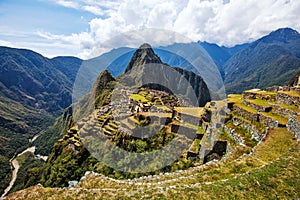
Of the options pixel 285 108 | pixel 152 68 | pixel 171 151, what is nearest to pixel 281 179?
pixel 285 108

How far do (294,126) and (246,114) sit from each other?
203 inches

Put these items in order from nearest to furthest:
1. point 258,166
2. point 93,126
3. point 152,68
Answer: point 258,166, point 93,126, point 152,68

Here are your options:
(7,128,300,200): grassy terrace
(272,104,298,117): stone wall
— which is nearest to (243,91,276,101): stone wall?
(272,104,298,117): stone wall

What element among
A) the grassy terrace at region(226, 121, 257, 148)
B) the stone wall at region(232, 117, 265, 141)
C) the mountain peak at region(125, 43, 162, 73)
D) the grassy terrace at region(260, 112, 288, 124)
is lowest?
the grassy terrace at region(226, 121, 257, 148)

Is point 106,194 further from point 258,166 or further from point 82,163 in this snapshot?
point 82,163

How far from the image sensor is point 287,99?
15.5 m

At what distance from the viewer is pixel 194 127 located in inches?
965

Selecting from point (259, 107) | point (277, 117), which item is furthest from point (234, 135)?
point (259, 107)

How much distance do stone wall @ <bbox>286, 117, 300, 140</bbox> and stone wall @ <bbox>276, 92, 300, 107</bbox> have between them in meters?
2.89

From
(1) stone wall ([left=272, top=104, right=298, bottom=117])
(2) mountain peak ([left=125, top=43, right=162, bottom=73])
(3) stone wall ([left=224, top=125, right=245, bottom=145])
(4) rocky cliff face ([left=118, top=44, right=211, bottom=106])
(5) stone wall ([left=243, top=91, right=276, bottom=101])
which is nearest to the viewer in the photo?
(1) stone wall ([left=272, top=104, right=298, bottom=117])

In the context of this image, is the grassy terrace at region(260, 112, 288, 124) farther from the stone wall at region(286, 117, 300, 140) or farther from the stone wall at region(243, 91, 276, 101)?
the stone wall at region(243, 91, 276, 101)

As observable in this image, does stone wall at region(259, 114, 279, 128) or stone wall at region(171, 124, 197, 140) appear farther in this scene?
stone wall at region(171, 124, 197, 140)

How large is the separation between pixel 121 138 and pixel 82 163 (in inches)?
390

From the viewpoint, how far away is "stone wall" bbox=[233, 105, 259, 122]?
15.6 meters
